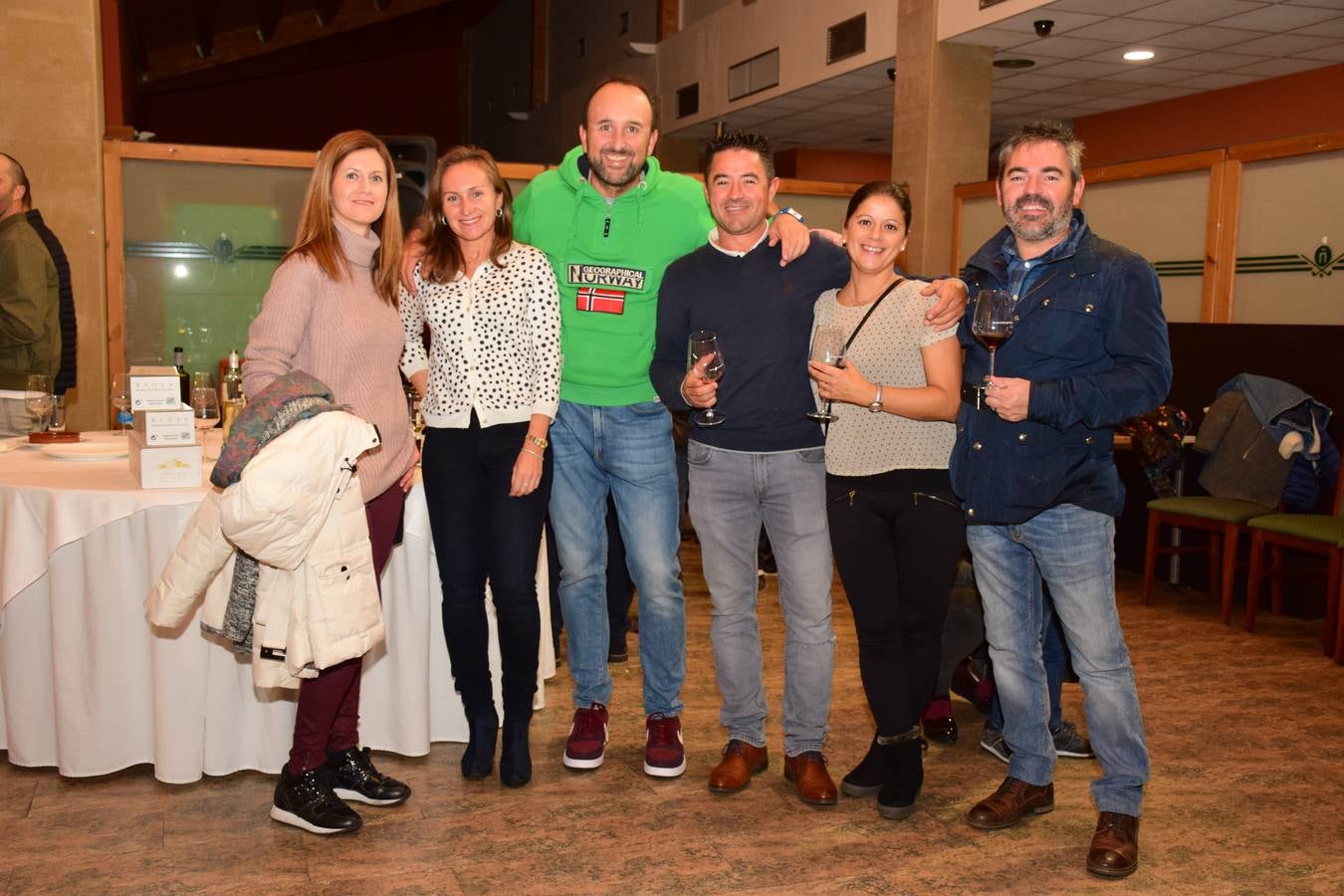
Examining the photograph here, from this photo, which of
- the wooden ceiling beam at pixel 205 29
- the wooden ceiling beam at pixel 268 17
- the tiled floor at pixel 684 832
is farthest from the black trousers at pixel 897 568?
the wooden ceiling beam at pixel 268 17

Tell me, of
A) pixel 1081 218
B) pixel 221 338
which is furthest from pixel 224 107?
pixel 1081 218

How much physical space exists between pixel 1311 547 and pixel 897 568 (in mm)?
2887

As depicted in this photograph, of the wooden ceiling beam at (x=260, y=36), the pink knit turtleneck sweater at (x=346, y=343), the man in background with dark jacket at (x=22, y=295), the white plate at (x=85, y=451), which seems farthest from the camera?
the wooden ceiling beam at (x=260, y=36)

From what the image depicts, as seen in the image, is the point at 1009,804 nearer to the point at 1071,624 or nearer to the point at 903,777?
the point at 903,777

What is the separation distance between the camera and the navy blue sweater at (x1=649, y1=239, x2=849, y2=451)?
2832 millimetres

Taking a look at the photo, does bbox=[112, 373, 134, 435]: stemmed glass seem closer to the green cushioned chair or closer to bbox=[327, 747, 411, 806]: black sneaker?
bbox=[327, 747, 411, 806]: black sneaker

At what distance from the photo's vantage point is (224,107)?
53.4 feet

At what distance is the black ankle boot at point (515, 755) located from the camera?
10.1ft

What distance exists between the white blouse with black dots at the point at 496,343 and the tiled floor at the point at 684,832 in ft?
3.31

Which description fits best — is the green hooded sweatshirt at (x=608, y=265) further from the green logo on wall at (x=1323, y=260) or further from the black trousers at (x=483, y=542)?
the green logo on wall at (x=1323, y=260)

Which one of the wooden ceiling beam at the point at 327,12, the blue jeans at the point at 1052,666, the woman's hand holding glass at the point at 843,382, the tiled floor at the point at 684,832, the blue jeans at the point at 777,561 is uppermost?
the wooden ceiling beam at the point at 327,12

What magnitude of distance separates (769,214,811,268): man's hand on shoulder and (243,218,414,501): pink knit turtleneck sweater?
0.96 metres

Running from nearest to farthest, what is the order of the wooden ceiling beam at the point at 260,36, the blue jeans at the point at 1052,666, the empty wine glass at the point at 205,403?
1. the blue jeans at the point at 1052,666
2. the empty wine glass at the point at 205,403
3. the wooden ceiling beam at the point at 260,36

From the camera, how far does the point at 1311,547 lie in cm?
479
